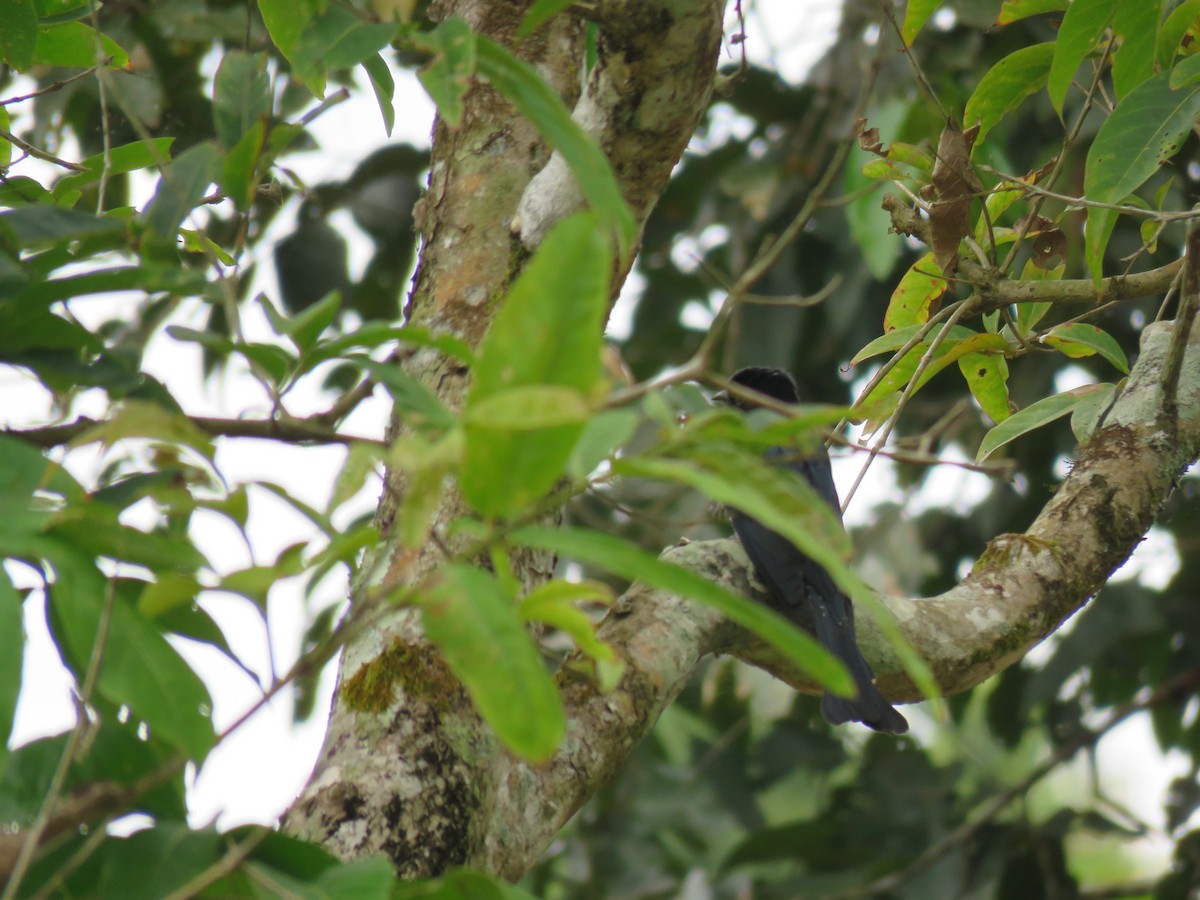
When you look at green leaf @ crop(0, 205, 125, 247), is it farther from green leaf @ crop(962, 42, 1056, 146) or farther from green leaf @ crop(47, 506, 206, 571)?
green leaf @ crop(962, 42, 1056, 146)

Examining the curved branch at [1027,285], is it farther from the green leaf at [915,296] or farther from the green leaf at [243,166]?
the green leaf at [243,166]

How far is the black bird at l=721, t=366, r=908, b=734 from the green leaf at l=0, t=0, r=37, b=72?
178 cm

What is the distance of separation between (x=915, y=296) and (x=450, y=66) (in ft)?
5.29

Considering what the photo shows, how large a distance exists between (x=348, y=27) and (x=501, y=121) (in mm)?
1153

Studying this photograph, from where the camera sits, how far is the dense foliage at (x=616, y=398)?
0.95 meters

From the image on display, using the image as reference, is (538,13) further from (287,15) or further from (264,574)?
(264,574)

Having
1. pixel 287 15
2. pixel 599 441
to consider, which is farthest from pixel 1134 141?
pixel 599 441

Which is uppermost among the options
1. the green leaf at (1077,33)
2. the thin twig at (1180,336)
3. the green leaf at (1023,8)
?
the green leaf at (1023,8)

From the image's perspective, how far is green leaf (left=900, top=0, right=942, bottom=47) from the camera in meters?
2.33

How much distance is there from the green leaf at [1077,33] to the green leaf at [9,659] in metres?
1.88

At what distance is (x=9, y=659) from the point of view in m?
0.96

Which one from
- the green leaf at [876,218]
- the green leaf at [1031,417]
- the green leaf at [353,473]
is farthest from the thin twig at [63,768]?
the green leaf at [876,218]

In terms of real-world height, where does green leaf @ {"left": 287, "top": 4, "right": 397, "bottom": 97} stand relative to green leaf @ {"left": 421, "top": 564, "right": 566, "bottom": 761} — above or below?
above

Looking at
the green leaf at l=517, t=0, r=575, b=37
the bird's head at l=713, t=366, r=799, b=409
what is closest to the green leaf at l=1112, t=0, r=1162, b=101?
the green leaf at l=517, t=0, r=575, b=37
